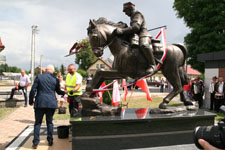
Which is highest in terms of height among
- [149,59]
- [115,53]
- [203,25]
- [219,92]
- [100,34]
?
[203,25]

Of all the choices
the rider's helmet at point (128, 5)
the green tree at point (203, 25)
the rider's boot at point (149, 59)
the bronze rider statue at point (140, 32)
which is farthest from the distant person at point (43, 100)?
the green tree at point (203, 25)

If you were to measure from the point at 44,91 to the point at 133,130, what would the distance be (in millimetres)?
1957

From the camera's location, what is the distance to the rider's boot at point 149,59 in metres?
4.02

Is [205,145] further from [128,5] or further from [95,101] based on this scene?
[128,5]

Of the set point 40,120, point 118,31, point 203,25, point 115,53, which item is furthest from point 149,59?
point 203,25

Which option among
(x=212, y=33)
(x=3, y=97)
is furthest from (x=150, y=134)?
(x=212, y=33)

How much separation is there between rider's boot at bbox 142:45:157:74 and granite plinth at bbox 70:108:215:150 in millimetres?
978

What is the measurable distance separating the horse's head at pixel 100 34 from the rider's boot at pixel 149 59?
800 millimetres

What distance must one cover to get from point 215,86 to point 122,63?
6737 millimetres

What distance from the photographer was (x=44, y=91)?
3.95 metres

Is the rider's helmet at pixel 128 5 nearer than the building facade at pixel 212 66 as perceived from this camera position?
Yes

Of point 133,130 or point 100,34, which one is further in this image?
point 100,34

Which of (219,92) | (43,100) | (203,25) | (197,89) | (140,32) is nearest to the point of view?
(43,100)

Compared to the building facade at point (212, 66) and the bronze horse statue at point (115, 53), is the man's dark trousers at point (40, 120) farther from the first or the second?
the building facade at point (212, 66)
